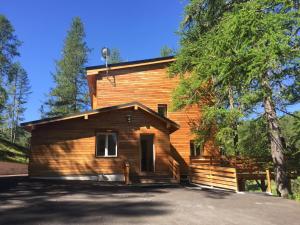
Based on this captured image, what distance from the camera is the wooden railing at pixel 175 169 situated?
54.3ft

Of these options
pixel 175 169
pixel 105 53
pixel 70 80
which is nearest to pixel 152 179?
pixel 175 169

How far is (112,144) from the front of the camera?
16.8m

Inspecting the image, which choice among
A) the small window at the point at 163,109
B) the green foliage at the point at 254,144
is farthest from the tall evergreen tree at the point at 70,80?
the green foliage at the point at 254,144

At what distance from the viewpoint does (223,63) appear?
38.1ft

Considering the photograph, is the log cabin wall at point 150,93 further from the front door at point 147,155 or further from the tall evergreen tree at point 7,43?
the tall evergreen tree at point 7,43

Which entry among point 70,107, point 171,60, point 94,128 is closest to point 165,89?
point 171,60

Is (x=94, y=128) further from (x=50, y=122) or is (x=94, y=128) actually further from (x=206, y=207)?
(x=206, y=207)

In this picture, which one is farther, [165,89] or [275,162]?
[165,89]

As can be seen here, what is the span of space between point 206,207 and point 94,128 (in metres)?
8.51

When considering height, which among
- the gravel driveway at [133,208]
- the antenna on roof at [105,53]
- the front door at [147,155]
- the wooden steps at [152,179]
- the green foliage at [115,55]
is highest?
the green foliage at [115,55]

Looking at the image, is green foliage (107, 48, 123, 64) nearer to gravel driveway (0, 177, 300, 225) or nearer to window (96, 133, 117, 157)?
window (96, 133, 117, 157)

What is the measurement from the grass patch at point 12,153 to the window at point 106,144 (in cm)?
1406

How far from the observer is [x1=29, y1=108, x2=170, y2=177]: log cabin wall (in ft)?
51.2

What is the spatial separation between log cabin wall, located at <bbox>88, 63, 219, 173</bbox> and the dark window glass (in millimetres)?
3695
